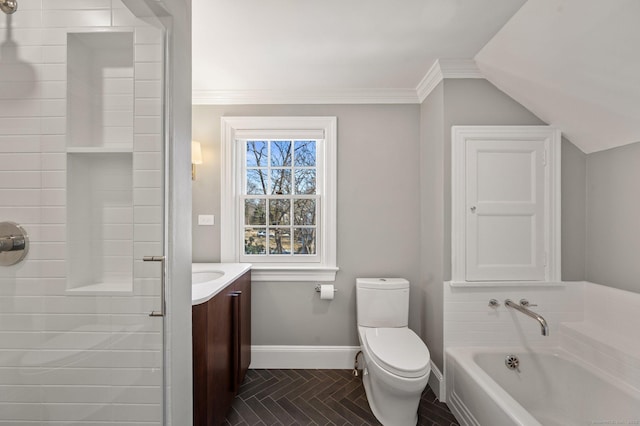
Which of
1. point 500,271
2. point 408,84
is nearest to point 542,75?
point 408,84

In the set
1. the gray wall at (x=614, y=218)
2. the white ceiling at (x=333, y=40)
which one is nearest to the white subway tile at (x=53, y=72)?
the white ceiling at (x=333, y=40)

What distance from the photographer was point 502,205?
1.93 meters

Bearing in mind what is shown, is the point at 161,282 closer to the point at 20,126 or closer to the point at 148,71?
the point at 20,126

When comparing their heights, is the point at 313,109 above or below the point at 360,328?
above

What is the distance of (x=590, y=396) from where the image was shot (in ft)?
5.38

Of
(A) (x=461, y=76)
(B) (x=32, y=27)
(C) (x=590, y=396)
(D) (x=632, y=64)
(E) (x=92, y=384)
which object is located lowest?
(C) (x=590, y=396)

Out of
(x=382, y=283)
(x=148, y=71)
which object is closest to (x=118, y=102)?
(x=148, y=71)

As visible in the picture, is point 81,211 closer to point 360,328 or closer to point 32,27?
point 32,27

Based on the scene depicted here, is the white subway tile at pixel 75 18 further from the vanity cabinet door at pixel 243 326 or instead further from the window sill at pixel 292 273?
the window sill at pixel 292 273

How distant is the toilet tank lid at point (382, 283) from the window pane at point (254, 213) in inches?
39.5

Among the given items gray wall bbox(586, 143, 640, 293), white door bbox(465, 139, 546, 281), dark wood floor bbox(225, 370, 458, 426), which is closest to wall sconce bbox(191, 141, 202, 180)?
dark wood floor bbox(225, 370, 458, 426)

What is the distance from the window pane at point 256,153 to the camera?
2.52 metres

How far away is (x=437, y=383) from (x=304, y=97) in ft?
8.09

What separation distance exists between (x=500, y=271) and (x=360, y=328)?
1080mm
